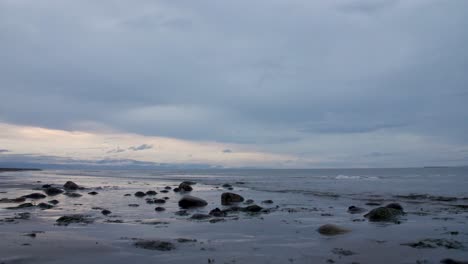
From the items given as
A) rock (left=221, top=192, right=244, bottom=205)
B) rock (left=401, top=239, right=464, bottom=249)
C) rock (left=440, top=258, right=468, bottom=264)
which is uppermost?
rock (left=440, top=258, right=468, bottom=264)

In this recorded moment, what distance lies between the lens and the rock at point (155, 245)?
12.8 m

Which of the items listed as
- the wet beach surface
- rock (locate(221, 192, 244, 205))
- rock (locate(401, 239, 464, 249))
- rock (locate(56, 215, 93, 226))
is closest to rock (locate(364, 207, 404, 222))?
the wet beach surface

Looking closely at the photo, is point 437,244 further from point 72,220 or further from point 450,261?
point 72,220

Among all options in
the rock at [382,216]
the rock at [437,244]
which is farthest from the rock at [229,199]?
the rock at [437,244]

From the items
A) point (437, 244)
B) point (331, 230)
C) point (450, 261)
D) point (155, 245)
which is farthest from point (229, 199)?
point (450, 261)

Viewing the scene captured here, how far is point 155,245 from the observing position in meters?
13.1

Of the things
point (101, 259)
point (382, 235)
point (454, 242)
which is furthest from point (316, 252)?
point (101, 259)

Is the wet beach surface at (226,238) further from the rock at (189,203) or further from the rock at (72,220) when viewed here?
the rock at (189,203)

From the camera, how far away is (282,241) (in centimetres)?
1452

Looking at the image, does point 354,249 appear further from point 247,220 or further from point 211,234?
point 247,220

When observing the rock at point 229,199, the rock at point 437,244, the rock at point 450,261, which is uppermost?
the rock at point 450,261

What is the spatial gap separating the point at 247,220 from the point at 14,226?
1091 centimetres

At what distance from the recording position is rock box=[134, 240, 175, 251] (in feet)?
41.8

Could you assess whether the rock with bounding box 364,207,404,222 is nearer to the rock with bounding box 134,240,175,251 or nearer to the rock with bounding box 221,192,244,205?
the rock with bounding box 134,240,175,251
